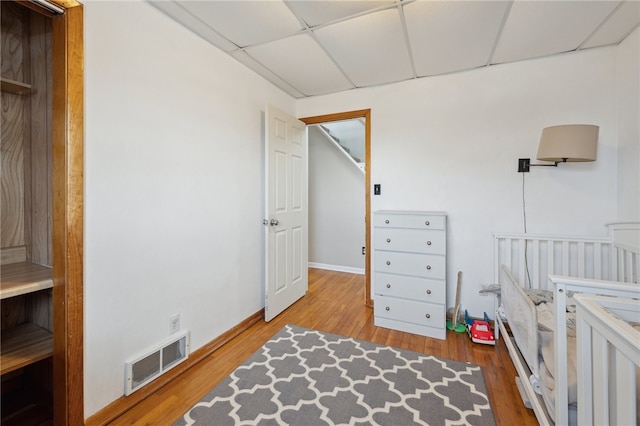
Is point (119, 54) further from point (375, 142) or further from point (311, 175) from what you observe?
point (311, 175)

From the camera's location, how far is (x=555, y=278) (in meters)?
1.04

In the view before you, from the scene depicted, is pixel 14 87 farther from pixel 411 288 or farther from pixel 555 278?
pixel 411 288

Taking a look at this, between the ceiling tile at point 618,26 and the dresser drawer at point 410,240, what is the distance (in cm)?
173

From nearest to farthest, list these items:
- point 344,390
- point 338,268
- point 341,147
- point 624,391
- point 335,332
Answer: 1. point 624,391
2. point 344,390
3. point 335,332
4. point 341,147
5. point 338,268

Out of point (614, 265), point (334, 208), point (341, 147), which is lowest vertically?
point (614, 265)

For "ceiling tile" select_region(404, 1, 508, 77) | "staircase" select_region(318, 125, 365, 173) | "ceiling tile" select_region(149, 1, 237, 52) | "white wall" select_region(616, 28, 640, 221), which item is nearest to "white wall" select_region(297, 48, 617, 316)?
"white wall" select_region(616, 28, 640, 221)

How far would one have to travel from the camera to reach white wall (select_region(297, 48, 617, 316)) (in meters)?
2.11

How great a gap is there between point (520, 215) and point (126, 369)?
3.05 meters

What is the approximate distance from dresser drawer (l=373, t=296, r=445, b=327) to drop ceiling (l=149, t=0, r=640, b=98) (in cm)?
208

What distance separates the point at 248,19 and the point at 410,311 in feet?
8.35

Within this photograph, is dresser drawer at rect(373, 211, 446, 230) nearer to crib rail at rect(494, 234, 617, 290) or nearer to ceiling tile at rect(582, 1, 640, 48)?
crib rail at rect(494, 234, 617, 290)

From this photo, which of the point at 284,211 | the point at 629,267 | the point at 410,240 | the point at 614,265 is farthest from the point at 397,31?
the point at 614,265

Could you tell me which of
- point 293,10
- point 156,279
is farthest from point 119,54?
point 156,279

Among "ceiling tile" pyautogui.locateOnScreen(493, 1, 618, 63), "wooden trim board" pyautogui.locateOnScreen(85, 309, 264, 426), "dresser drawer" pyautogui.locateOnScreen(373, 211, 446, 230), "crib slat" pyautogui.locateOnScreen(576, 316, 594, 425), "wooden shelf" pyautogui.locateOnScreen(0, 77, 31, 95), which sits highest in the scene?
"ceiling tile" pyautogui.locateOnScreen(493, 1, 618, 63)
